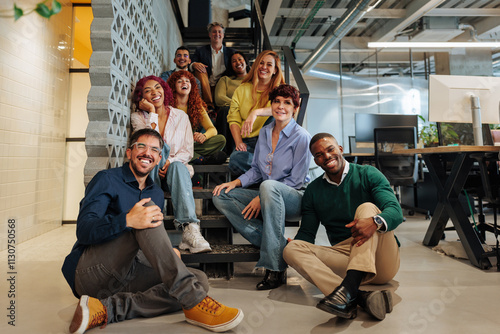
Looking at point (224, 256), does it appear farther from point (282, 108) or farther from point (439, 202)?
point (439, 202)

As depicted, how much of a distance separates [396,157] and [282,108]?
9.55 ft

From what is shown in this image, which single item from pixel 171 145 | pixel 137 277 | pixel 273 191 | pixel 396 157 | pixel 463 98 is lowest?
pixel 137 277

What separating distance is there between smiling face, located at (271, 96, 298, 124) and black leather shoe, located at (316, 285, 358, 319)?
45.8 inches

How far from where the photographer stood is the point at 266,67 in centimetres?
280

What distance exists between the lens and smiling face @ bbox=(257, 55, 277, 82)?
280cm

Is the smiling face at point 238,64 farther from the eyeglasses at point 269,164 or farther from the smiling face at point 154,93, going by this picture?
the eyeglasses at point 269,164

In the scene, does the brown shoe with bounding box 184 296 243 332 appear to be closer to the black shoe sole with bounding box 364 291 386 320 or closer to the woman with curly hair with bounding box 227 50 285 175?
the black shoe sole with bounding box 364 291 386 320

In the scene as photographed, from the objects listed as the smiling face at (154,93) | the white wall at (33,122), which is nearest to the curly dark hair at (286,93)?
the smiling face at (154,93)

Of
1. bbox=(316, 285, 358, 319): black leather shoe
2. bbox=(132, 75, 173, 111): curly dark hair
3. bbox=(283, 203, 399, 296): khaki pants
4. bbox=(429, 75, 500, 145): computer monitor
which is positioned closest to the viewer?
bbox=(316, 285, 358, 319): black leather shoe

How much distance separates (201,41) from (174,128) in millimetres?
3234

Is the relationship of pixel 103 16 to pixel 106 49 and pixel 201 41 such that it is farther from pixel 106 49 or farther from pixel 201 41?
pixel 201 41

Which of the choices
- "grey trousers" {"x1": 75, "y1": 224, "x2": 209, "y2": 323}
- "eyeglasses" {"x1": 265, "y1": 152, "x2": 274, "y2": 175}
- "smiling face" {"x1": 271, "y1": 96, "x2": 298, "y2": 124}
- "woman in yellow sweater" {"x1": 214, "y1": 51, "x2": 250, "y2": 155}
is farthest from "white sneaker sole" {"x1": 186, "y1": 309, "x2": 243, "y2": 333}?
"woman in yellow sweater" {"x1": 214, "y1": 51, "x2": 250, "y2": 155}

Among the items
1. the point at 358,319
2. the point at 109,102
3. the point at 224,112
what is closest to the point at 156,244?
the point at 358,319

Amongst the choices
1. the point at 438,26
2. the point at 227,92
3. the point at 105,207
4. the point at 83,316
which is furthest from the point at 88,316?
the point at 438,26
